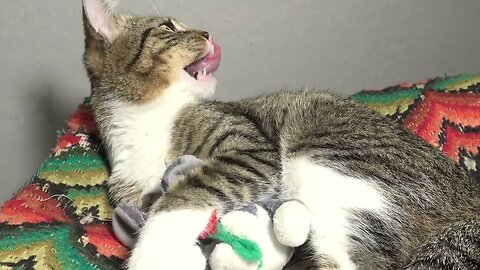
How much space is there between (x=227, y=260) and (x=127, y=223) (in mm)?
256

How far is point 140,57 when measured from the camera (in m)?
1.51

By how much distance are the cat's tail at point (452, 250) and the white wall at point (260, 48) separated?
1.19m

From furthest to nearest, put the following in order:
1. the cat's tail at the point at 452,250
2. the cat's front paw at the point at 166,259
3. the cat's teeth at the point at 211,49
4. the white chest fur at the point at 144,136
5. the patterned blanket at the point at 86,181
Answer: the cat's teeth at the point at 211,49, the white chest fur at the point at 144,136, the patterned blanket at the point at 86,181, the cat's front paw at the point at 166,259, the cat's tail at the point at 452,250

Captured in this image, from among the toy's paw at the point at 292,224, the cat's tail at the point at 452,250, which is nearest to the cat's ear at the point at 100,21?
the toy's paw at the point at 292,224

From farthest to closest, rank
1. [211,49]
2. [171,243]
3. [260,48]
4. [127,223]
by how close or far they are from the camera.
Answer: [260,48] → [211,49] → [127,223] → [171,243]

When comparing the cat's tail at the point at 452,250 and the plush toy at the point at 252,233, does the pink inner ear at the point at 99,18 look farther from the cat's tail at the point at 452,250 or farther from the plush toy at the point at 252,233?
the cat's tail at the point at 452,250

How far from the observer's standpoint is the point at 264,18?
7.25 ft

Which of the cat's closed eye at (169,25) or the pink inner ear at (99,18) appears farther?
the cat's closed eye at (169,25)

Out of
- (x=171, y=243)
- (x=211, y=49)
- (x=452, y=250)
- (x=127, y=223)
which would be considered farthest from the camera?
(x=211, y=49)

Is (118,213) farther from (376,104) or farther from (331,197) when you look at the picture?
(376,104)

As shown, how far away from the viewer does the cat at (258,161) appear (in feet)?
3.83

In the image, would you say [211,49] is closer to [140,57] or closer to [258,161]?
[140,57]

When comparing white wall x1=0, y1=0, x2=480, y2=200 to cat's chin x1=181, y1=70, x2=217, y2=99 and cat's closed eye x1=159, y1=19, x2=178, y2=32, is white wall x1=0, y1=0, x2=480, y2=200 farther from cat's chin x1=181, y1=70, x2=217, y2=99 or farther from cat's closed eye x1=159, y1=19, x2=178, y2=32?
cat's chin x1=181, y1=70, x2=217, y2=99

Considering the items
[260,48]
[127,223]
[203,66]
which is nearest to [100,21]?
[203,66]
